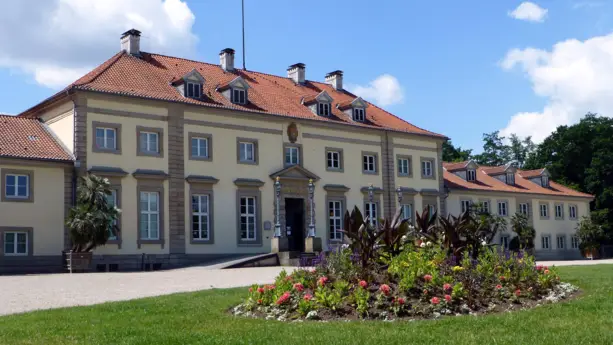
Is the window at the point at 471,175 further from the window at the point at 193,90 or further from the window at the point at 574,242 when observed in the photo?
the window at the point at 193,90

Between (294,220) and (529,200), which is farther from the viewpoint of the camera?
(529,200)

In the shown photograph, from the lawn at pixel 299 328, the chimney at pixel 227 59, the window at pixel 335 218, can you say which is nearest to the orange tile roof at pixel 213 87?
the chimney at pixel 227 59

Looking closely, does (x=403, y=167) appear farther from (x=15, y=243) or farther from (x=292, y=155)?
(x=15, y=243)

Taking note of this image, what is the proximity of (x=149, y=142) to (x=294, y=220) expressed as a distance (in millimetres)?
9294

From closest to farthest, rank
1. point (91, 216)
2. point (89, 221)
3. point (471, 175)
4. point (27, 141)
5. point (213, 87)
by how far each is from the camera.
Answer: point (89, 221) → point (91, 216) → point (27, 141) → point (213, 87) → point (471, 175)

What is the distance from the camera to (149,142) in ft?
113

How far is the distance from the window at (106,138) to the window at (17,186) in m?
3.40

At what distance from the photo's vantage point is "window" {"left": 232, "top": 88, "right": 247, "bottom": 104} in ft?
125

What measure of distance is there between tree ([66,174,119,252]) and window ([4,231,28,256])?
6.18ft

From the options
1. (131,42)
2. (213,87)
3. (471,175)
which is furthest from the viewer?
(471,175)

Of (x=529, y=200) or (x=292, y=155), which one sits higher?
(x=292, y=155)

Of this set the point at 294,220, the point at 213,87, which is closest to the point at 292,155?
the point at 294,220

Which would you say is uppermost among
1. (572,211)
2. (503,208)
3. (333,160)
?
(333,160)

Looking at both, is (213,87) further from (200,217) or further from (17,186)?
(17,186)
